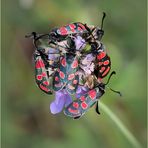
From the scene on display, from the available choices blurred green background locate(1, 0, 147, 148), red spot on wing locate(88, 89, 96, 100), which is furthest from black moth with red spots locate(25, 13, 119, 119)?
blurred green background locate(1, 0, 147, 148)

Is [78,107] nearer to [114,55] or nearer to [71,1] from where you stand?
[114,55]

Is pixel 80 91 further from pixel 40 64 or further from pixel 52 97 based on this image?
pixel 52 97

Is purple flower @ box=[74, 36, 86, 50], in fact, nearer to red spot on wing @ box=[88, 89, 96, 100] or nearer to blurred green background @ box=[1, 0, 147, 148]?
red spot on wing @ box=[88, 89, 96, 100]

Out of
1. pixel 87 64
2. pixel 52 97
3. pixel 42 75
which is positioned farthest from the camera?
pixel 52 97

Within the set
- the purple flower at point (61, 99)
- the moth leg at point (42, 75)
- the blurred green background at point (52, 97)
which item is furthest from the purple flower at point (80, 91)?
the blurred green background at point (52, 97)

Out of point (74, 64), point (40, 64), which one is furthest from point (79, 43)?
point (40, 64)

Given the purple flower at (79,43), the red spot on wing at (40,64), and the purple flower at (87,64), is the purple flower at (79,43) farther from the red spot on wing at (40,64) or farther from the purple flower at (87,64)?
the red spot on wing at (40,64)

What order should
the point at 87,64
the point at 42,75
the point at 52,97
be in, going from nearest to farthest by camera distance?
the point at 87,64, the point at 42,75, the point at 52,97

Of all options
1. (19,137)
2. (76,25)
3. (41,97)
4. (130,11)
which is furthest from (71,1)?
(76,25)

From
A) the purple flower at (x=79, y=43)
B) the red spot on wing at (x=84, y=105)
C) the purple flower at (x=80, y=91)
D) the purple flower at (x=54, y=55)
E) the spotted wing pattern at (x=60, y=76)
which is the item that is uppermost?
the purple flower at (x=54, y=55)
